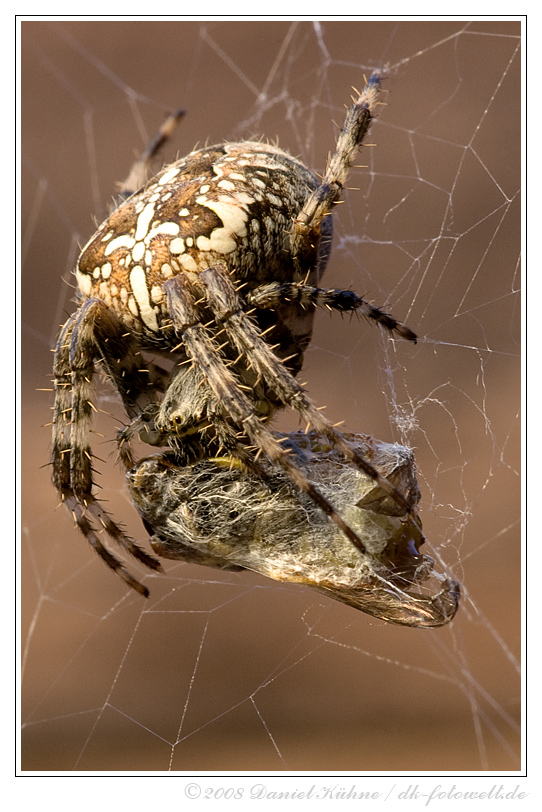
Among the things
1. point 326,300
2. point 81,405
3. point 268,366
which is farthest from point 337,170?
point 81,405

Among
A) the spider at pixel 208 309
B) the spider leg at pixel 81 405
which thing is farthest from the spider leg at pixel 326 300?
the spider leg at pixel 81 405

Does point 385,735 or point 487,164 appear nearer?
point 487,164

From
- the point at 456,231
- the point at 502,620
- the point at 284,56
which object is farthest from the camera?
the point at 284,56

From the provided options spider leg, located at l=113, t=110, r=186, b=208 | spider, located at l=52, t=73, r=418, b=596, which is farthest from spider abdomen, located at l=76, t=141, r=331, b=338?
spider leg, located at l=113, t=110, r=186, b=208

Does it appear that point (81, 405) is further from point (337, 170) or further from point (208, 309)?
point (337, 170)

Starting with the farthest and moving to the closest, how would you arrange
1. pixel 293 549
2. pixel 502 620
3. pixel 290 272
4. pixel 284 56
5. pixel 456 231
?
pixel 284 56
pixel 502 620
pixel 456 231
pixel 290 272
pixel 293 549

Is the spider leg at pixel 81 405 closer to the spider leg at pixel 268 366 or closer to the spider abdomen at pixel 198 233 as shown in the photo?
the spider abdomen at pixel 198 233

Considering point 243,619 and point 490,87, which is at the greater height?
point 490,87
